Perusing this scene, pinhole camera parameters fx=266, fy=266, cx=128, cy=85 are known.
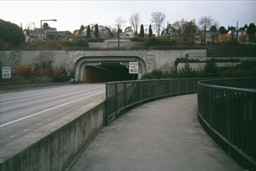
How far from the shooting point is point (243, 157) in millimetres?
5164

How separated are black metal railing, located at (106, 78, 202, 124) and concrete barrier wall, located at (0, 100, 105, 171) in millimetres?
3045

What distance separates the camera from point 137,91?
50.0 feet

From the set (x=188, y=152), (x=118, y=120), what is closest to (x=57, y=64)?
(x=118, y=120)

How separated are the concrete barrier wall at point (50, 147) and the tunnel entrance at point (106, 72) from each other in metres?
57.3

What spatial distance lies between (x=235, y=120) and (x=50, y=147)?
3.78 meters

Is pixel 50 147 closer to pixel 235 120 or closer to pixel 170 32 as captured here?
pixel 235 120

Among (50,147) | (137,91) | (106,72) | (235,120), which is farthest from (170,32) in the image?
(50,147)

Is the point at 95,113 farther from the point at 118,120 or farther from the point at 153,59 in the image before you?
the point at 153,59

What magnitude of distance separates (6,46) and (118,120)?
7385 cm

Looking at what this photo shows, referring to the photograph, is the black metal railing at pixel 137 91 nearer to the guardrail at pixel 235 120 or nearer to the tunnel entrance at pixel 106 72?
the guardrail at pixel 235 120

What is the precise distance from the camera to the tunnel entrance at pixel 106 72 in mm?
69537

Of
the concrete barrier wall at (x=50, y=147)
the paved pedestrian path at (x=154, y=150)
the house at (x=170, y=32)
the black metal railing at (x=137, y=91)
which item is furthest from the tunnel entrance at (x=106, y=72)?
the concrete barrier wall at (x=50, y=147)

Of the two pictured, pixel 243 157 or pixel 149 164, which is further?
pixel 149 164

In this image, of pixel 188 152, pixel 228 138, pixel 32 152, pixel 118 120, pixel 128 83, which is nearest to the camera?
pixel 32 152
